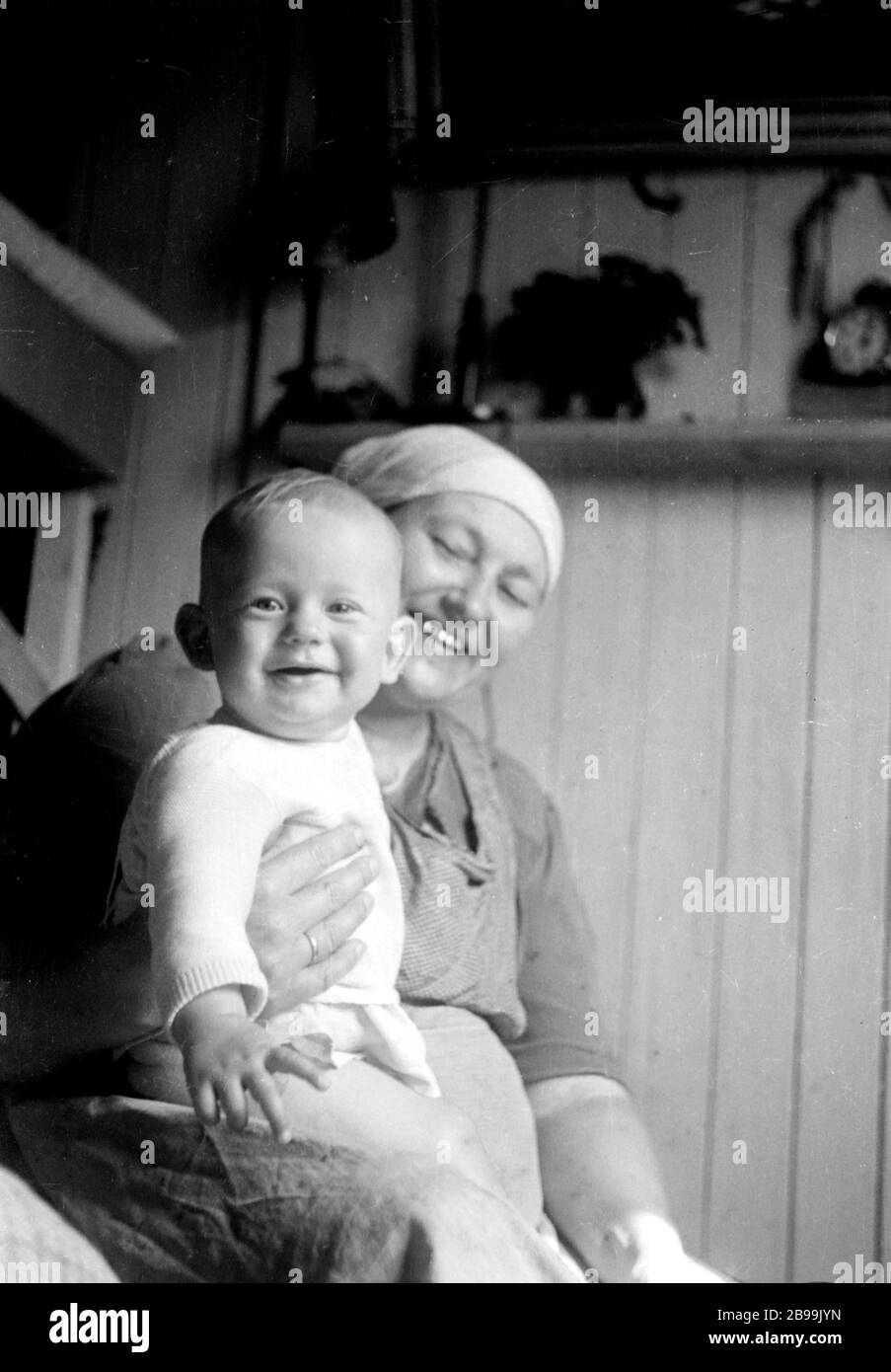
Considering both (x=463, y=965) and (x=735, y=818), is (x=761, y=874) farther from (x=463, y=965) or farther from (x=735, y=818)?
(x=463, y=965)

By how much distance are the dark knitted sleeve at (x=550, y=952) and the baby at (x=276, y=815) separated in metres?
0.11

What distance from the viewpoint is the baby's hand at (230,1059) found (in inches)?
42.4

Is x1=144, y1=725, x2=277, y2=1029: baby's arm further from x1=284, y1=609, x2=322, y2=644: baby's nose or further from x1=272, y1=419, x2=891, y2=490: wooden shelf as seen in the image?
x1=272, y1=419, x2=891, y2=490: wooden shelf

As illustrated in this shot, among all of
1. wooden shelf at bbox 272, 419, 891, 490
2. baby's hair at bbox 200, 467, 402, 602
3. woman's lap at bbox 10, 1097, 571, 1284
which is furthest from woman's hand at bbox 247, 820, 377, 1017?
wooden shelf at bbox 272, 419, 891, 490

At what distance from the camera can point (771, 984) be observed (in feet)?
4.17

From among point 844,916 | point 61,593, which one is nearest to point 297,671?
point 61,593

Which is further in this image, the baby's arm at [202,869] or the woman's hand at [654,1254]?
the woman's hand at [654,1254]

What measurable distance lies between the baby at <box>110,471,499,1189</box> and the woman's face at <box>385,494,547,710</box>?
22 mm

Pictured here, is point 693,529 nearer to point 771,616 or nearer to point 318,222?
point 771,616

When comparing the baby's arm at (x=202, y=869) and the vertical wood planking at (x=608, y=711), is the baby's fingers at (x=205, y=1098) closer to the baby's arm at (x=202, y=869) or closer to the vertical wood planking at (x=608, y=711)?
the baby's arm at (x=202, y=869)

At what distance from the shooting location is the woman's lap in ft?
3.63

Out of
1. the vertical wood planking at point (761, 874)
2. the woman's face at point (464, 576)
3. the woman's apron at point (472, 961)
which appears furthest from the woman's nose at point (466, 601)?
the vertical wood planking at point (761, 874)
